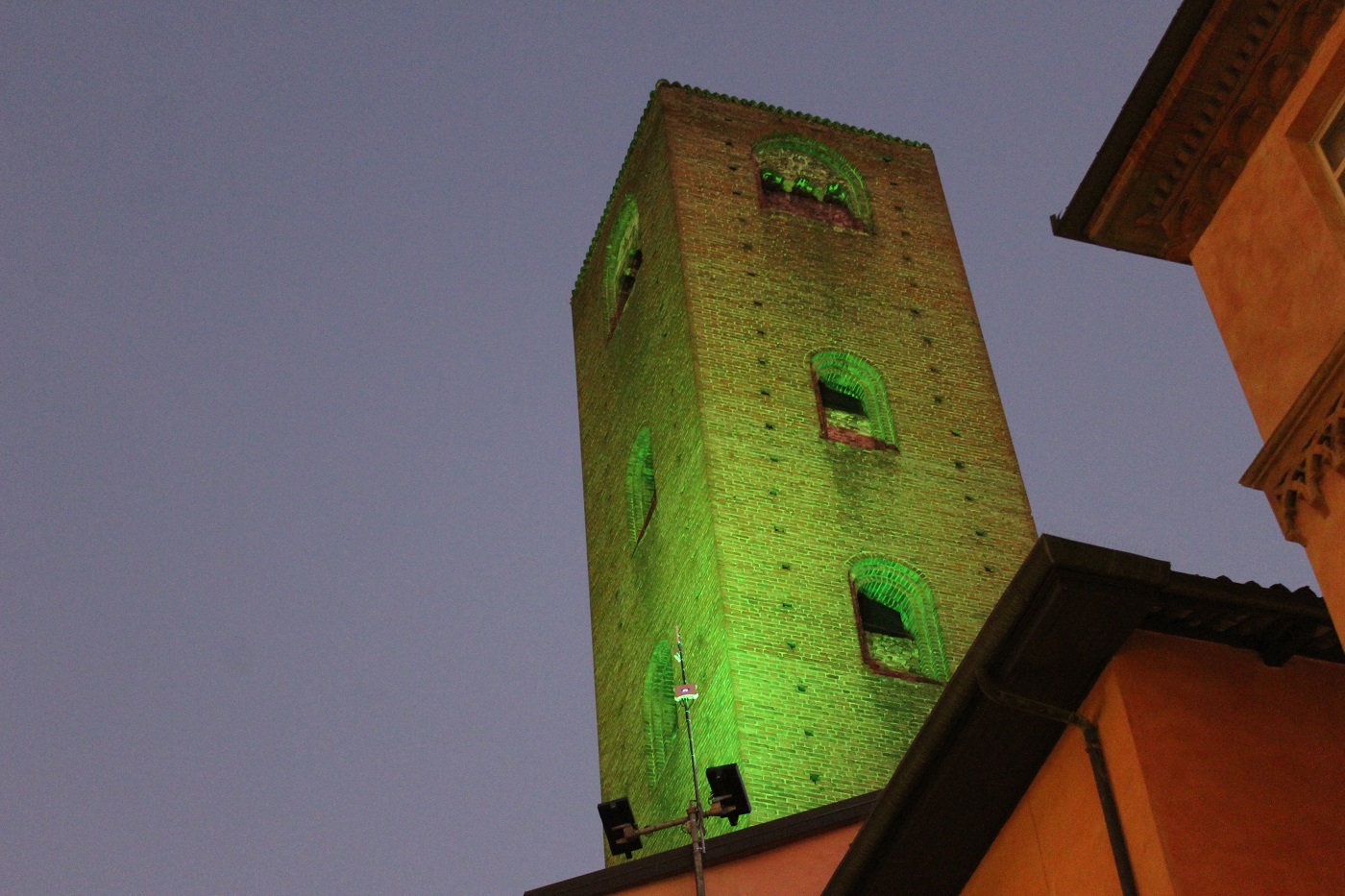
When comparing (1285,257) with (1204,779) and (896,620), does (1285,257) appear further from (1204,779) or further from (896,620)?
(896,620)

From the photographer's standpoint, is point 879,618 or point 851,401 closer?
point 879,618

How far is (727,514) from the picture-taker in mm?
20125

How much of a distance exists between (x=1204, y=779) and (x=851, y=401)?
1518 centimetres

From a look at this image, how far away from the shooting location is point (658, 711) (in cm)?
2131

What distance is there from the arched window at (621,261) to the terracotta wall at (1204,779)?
17835 millimetres

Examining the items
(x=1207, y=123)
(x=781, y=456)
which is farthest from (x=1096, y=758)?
(x=781, y=456)

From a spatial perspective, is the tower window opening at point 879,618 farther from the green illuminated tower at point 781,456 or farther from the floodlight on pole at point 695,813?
the floodlight on pole at point 695,813

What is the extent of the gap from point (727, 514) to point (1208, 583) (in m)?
12.4

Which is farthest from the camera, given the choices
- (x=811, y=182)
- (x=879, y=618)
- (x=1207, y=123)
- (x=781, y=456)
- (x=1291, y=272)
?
(x=811, y=182)

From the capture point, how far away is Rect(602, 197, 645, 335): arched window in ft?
84.9

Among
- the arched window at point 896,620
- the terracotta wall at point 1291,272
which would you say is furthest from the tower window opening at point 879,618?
the terracotta wall at point 1291,272

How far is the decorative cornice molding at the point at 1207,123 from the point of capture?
7832mm

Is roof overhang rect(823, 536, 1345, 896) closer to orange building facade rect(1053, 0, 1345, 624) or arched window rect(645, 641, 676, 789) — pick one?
orange building facade rect(1053, 0, 1345, 624)

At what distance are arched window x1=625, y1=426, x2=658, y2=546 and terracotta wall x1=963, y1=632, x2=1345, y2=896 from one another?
15053 mm
